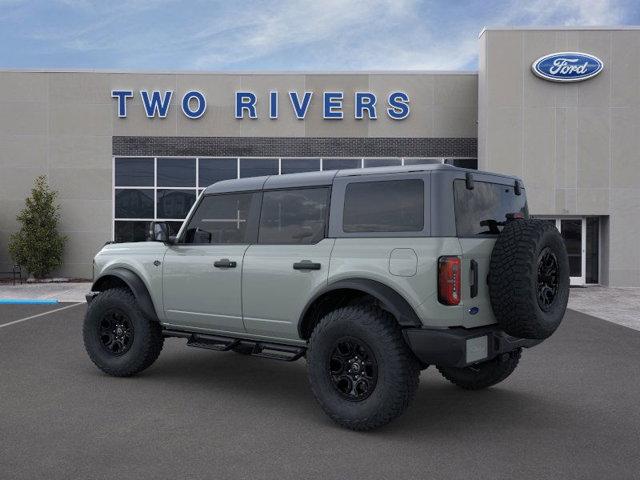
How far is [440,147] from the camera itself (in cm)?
1905

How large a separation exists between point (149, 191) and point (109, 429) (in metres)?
15.4

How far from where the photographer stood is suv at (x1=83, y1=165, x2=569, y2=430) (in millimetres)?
4344

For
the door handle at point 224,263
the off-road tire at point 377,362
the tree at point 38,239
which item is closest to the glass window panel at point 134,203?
the tree at point 38,239

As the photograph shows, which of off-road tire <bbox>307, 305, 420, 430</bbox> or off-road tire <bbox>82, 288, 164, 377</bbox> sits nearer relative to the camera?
off-road tire <bbox>307, 305, 420, 430</bbox>

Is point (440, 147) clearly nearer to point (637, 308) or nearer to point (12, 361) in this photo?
point (637, 308)

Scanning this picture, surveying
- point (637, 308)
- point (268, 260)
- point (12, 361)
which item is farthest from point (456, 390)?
point (637, 308)

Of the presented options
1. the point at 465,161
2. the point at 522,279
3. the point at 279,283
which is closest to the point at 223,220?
the point at 279,283

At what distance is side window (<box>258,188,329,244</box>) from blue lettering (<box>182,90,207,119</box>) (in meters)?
14.3

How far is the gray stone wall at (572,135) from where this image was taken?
17.5 meters

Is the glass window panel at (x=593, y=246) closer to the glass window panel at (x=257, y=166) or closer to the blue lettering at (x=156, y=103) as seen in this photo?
the glass window panel at (x=257, y=166)

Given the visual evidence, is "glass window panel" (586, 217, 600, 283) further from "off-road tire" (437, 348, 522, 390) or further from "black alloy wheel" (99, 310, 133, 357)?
"black alloy wheel" (99, 310, 133, 357)

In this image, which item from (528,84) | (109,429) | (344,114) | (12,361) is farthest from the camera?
(344,114)

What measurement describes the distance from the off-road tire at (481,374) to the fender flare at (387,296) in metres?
1.40

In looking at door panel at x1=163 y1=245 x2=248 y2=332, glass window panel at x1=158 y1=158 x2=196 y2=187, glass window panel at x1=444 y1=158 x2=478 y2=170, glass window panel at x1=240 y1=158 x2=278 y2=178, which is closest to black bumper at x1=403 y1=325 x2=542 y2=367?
door panel at x1=163 y1=245 x2=248 y2=332
